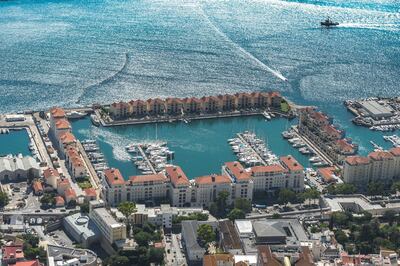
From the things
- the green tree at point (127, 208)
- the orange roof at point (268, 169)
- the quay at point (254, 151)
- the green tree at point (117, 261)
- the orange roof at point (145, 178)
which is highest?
the orange roof at point (268, 169)

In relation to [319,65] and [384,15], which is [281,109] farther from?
[384,15]

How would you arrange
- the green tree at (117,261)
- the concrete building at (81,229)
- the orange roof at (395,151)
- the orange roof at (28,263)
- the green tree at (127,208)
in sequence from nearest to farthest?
the orange roof at (28,263) < the green tree at (117,261) < the concrete building at (81,229) < the green tree at (127,208) < the orange roof at (395,151)

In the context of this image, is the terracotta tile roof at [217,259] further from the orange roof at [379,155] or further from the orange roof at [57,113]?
the orange roof at [57,113]

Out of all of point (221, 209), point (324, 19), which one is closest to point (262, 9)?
point (324, 19)

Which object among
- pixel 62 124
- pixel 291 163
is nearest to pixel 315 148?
pixel 291 163

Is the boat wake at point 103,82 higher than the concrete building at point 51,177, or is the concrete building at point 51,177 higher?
the boat wake at point 103,82

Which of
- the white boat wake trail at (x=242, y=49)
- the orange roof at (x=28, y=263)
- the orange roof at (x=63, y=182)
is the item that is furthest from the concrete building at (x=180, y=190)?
the white boat wake trail at (x=242, y=49)

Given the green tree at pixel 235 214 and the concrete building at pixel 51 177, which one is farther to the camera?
the concrete building at pixel 51 177
